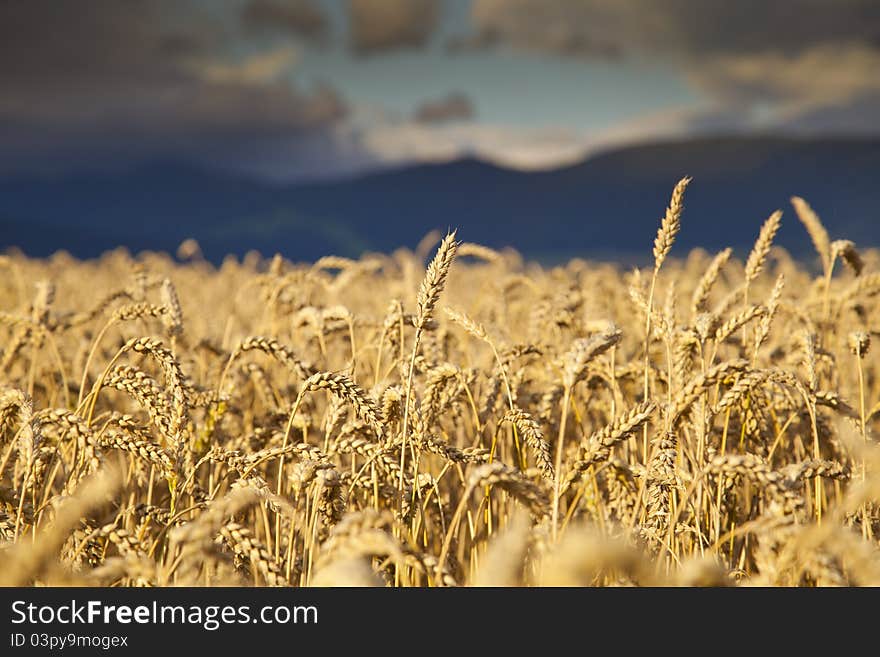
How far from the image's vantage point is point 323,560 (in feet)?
3.83

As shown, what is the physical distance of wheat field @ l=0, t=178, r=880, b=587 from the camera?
50.1 inches

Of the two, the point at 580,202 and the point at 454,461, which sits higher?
the point at 580,202

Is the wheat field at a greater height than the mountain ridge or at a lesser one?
lesser

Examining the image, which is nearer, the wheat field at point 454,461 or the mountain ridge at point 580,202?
the wheat field at point 454,461

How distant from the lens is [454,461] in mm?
1979

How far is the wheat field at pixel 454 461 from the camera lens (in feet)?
4.18

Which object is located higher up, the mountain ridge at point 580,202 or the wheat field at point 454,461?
→ the mountain ridge at point 580,202

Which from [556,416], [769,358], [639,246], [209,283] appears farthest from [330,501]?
[639,246]

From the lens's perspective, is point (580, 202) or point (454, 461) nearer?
point (454, 461)

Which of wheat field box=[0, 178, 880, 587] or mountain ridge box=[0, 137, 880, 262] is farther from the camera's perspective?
mountain ridge box=[0, 137, 880, 262]

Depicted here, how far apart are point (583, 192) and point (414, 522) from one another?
5669 inches

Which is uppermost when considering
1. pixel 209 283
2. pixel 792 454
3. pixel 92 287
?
pixel 209 283
